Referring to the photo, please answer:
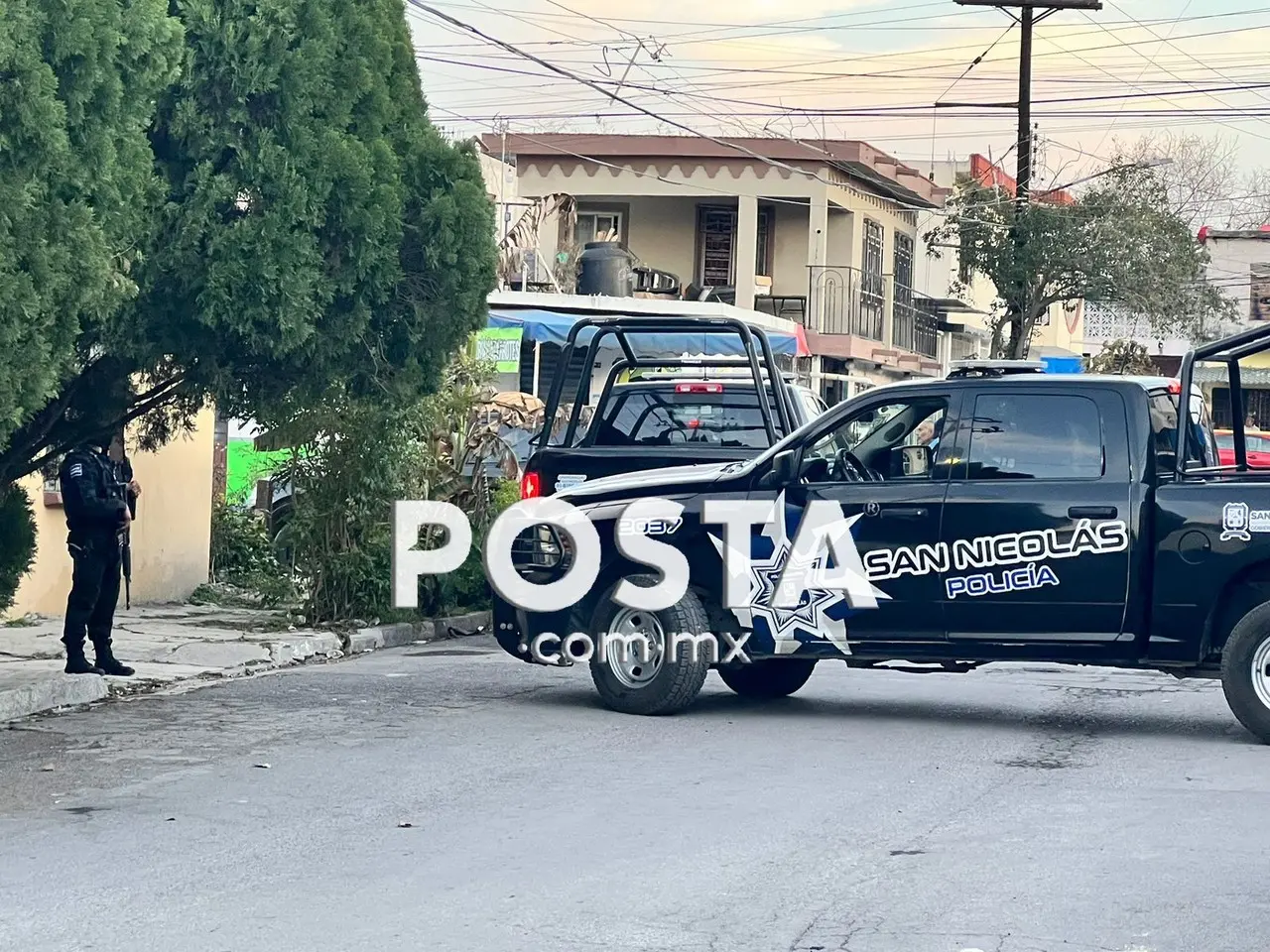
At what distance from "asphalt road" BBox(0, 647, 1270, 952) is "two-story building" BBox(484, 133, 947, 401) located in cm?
2428

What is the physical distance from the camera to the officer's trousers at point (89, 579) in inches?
Result: 476

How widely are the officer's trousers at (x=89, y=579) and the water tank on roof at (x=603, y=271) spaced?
59.8 ft

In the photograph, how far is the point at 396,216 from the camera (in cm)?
1056

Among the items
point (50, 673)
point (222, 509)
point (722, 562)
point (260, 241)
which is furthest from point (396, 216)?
point (222, 509)

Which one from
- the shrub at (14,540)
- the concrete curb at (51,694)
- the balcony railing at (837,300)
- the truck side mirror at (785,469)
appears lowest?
the concrete curb at (51,694)

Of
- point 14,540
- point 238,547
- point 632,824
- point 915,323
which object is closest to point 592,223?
point 915,323

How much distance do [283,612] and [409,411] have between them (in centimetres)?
238

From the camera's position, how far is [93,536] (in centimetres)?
1203

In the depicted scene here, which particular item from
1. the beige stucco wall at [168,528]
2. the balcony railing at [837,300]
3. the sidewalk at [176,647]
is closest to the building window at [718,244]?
the balcony railing at [837,300]

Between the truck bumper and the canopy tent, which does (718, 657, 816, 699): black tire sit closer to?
the truck bumper

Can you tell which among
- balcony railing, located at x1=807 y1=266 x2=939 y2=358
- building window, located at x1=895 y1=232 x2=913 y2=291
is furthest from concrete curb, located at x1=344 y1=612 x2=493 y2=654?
building window, located at x1=895 y1=232 x2=913 y2=291

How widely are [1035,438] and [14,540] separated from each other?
22.3 ft

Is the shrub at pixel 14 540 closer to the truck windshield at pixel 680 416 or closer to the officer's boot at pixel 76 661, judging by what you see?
the officer's boot at pixel 76 661

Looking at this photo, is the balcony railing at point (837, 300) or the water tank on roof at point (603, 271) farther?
the balcony railing at point (837, 300)
